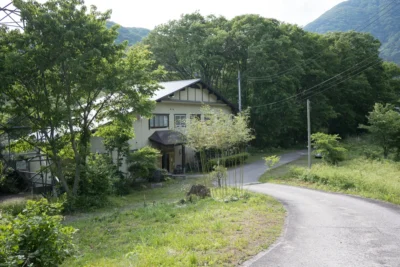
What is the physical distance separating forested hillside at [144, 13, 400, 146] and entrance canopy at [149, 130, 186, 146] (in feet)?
40.1

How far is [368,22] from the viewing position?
11469 centimetres

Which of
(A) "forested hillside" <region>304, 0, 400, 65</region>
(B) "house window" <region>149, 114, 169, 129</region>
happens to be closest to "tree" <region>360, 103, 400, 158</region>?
(B) "house window" <region>149, 114, 169, 129</region>

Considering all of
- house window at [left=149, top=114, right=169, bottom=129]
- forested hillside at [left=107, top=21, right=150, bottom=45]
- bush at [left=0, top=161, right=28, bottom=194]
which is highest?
forested hillside at [left=107, top=21, right=150, bottom=45]

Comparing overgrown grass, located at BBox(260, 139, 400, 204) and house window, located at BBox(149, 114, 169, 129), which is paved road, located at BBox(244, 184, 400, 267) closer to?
overgrown grass, located at BBox(260, 139, 400, 204)

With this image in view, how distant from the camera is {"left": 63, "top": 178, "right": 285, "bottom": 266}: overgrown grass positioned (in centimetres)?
588

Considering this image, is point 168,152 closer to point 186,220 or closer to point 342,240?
point 186,220

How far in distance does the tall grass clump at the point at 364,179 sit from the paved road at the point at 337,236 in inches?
52.9

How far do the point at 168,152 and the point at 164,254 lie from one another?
59.0 feet

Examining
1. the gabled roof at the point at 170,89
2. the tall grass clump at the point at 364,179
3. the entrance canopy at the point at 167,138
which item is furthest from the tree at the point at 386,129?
the entrance canopy at the point at 167,138

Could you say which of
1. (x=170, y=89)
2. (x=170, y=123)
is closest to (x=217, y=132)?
(x=170, y=123)

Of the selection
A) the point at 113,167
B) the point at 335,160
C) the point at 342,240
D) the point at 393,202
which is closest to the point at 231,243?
the point at 342,240

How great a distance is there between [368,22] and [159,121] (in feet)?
Result: 385

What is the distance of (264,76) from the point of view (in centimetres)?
3256

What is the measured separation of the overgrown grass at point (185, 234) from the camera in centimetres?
588
